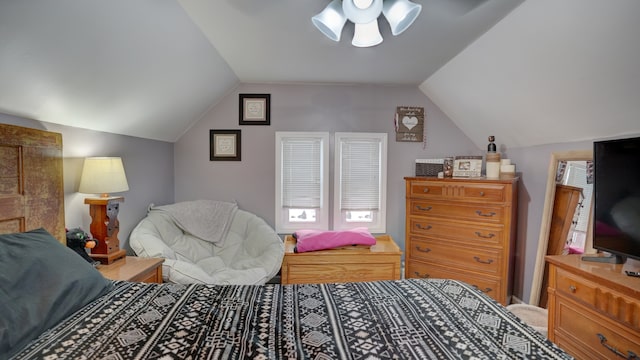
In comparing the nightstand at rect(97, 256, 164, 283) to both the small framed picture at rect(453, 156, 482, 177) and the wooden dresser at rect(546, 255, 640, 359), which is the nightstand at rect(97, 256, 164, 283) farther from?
the small framed picture at rect(453, 156, 482, 177)

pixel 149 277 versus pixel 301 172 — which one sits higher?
pixel 301 172

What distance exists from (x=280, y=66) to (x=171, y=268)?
199 centimetres

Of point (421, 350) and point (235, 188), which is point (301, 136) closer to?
point (235, 188)

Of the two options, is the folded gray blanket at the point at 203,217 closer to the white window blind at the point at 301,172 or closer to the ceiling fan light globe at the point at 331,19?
the white window blind at the point at 301,172

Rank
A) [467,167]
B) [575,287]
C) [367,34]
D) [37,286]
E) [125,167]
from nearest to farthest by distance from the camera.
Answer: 1. [37,286]
2. [575,287]
3. [367,34]
4. [125,167]
5. [467,167]

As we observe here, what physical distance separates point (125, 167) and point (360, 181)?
233 cm

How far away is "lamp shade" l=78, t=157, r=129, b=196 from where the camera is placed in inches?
77.9

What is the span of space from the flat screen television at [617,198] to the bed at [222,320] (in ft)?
3.04

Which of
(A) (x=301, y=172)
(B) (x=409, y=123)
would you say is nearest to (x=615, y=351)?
(B) (x=409, y=123)

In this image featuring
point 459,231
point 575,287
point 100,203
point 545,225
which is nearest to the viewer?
point 575,287

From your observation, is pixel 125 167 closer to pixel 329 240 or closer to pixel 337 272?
pixel 329 240

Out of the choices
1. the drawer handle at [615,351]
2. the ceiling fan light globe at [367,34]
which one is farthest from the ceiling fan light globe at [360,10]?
the drawer handle at [615,351]

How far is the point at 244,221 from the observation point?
3205 mm

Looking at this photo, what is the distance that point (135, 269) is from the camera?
194 cm
